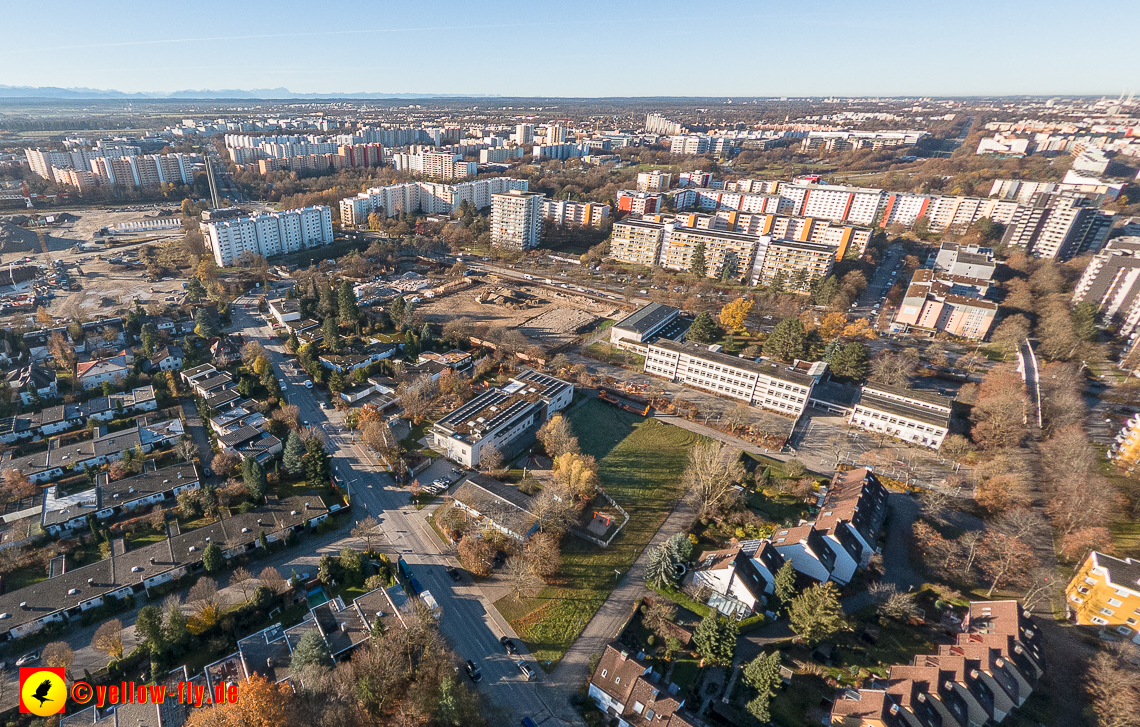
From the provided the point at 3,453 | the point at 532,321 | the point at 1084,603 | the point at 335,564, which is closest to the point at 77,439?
the point at 3,453

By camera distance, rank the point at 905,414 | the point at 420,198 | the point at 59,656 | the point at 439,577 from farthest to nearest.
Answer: the point at 420,198
the point at 905,414
the point at 439,577
the point at 59,656

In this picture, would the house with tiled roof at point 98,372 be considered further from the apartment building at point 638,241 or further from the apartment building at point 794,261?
the apartment building at point 794,261

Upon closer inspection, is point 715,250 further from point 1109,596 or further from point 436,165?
point 436,165

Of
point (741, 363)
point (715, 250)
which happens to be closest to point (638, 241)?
point (715, 250)

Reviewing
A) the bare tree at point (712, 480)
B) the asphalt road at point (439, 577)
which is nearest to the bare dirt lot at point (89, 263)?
the asphalt road at point (439, 577)

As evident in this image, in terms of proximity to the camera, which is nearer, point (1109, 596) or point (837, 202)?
point (1109, 596)

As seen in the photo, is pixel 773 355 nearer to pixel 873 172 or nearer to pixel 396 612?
pixel 396 612
